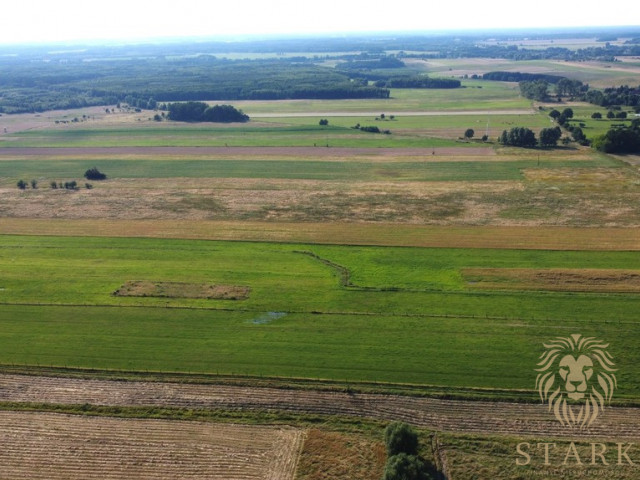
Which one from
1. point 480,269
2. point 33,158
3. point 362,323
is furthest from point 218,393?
point 33,158

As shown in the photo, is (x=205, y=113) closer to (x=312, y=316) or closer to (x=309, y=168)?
(x=309, y=168)

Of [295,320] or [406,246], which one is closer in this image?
[295,320]

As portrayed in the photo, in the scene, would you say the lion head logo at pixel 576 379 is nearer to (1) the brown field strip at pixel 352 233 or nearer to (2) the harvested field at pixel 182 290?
(1) the brown field strip at pixel 352 233

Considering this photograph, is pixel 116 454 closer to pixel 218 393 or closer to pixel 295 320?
pixel 218 393

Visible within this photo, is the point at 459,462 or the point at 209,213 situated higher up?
the point at 209,213

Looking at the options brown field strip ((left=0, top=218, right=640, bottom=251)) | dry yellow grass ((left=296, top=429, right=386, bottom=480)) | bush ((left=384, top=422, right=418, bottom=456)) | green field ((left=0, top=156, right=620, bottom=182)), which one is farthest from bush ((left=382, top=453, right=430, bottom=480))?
green field ((left=0, top=156, right=620, bottom=182))

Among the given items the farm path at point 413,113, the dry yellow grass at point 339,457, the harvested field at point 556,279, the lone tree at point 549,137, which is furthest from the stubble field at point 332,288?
the farm path at point 413,113
